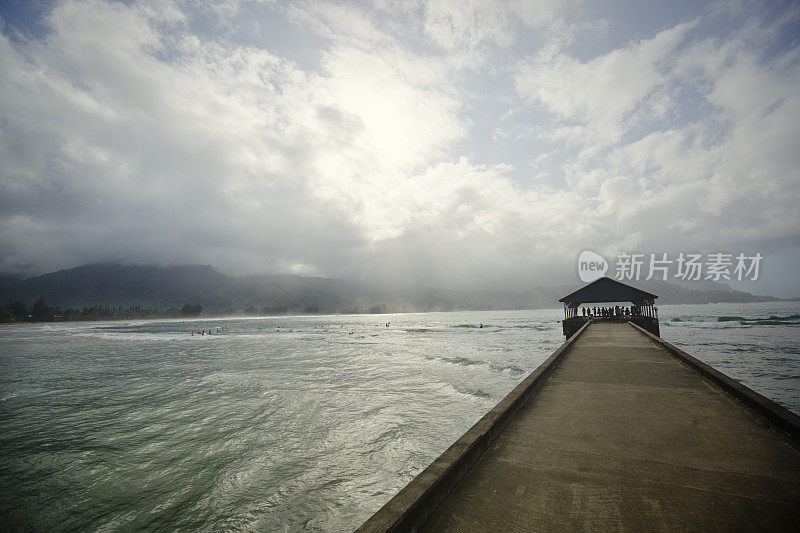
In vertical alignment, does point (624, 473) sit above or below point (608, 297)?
below

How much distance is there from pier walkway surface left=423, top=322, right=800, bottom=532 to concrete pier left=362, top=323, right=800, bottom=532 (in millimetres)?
11

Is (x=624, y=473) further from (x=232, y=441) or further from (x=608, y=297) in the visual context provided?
(x=608, y=297)

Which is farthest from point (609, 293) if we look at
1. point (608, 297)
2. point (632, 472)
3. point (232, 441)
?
point (232, 441)

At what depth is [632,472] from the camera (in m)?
3.43

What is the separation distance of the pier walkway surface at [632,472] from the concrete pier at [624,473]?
0.01 m

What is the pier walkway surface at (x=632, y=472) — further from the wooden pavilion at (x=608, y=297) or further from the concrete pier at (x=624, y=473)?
the wooden pavilion at (x=608, y=297)

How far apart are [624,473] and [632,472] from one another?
10 cm

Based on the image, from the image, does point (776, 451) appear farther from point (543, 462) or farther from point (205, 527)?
point (205, 527)

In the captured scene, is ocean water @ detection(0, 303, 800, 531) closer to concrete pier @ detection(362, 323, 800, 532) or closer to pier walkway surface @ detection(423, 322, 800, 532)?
concrete pier @ detection(362, 323, 800, 532)

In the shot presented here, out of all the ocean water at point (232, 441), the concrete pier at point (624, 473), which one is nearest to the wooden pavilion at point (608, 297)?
the ocean water at point (232, 441)

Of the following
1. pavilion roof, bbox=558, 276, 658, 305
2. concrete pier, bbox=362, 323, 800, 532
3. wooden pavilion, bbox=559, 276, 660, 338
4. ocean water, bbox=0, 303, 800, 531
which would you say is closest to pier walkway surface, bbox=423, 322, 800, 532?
concrete pier, bbox=362, 323, 800, 532

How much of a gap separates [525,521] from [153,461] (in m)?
7.99

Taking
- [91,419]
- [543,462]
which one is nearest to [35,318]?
[91,419]

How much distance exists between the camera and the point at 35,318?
142000 millimetres
